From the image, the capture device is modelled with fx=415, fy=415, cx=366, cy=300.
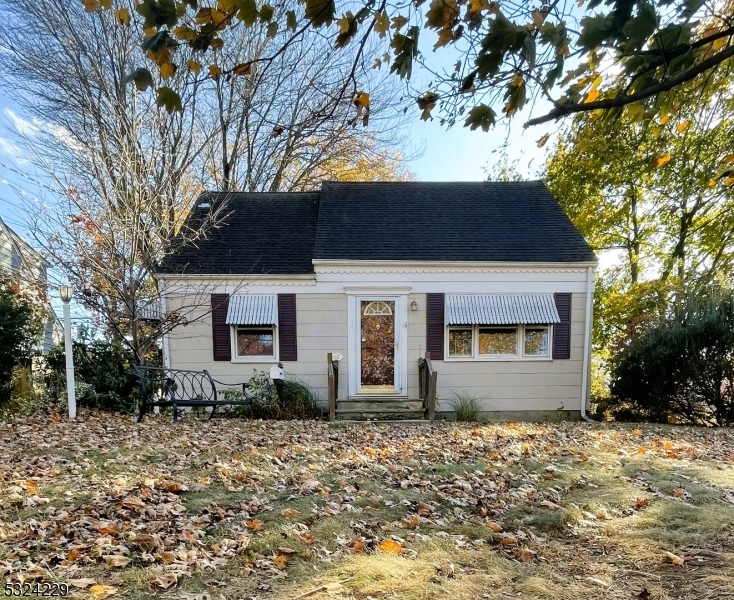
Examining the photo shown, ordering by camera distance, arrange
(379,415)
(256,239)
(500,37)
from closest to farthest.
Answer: (500,37) → (379,415) → (256,239)

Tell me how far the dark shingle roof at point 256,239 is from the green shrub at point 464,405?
4589 millimetres

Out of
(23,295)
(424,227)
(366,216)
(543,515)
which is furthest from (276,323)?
(543,515)

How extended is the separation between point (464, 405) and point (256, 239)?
6617mm

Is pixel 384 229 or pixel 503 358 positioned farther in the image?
pixel 384 229

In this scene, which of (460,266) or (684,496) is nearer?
(684,496)

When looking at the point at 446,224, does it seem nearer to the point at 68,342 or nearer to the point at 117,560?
the point at 68,342

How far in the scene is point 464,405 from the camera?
9562 millimetres

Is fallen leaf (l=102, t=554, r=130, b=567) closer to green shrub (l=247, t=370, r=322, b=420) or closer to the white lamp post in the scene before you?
the white lamp post

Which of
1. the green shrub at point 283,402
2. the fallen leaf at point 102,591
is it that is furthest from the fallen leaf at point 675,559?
the green shrub at point 283,402

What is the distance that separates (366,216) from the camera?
11.1m

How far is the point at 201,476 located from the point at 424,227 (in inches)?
321

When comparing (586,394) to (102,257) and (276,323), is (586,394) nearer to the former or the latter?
(276,323)

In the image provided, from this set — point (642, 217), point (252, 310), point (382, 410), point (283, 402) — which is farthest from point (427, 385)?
point (642, 217)

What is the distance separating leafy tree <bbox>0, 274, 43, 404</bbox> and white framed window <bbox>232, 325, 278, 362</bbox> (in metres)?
4.31
